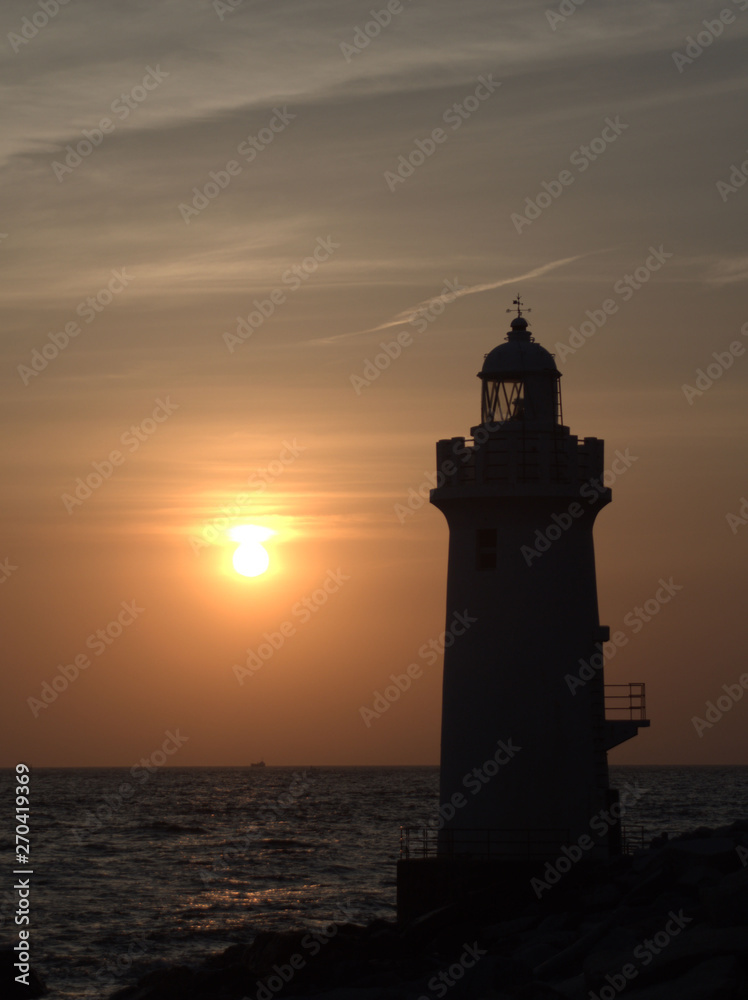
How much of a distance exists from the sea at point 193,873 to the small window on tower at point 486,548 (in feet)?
20.2

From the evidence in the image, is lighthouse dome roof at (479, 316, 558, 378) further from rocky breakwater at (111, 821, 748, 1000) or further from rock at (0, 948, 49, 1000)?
rock at (0, 948, 49, 1000)

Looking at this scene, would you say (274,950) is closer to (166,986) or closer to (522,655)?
(166,986)

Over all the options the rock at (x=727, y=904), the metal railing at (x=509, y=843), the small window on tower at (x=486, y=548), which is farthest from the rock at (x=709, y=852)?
the small window on tower at (x=486, y=548)

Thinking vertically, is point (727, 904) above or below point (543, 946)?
above

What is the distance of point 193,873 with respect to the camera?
57.4m

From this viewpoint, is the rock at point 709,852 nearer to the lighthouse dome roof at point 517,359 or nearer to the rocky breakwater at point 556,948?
the rocky breakwater at point 556,948

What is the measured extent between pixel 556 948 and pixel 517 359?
11.5 m

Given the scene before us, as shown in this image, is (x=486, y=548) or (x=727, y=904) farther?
(x=486, y=548)

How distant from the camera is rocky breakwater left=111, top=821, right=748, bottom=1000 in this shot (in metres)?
16.0

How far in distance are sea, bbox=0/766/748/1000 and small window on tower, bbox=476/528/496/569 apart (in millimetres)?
6155

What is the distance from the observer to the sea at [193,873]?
36.2 m

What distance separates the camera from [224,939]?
122 ft

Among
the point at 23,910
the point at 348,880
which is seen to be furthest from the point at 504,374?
the point at 348,880

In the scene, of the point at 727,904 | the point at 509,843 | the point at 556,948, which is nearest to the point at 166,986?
the point at 509,843
